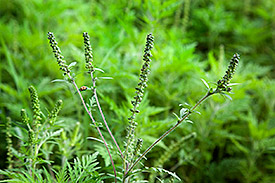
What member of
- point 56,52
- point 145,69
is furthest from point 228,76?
point 56,52

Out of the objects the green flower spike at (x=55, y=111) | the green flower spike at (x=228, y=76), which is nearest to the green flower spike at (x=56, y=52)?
the green flower spike at (x=55, y=111)

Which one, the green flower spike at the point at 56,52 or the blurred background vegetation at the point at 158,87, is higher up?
the blurred background vegetation at the point at 158,87

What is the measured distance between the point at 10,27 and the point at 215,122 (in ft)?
5.85

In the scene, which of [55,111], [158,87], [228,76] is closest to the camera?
[228,76]

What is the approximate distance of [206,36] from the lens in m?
2.94

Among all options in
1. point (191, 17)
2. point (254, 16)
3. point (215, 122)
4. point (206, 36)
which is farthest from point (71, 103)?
point (254, 16)

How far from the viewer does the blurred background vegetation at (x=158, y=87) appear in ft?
5.21

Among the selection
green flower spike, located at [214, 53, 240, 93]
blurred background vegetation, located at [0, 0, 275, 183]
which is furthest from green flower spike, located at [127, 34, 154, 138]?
blurred background vegetation, located at [0, 0, 275, 183]

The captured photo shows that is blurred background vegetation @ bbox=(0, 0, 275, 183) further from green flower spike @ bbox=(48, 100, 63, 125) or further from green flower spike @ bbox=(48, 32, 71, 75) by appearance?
green flower spike @ bbox=(48, 32, 71, 75)

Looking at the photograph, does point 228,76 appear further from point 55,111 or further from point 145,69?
point 55,111

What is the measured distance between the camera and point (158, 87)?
1.80 meters

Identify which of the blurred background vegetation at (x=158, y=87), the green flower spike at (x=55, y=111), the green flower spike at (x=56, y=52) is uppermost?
the blurred background vegetation at (x=158, y=87)

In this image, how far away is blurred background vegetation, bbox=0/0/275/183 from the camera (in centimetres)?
159

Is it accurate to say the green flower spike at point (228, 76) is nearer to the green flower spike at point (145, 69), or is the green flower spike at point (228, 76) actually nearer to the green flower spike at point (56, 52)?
the green flower spike at point (145, 69)
